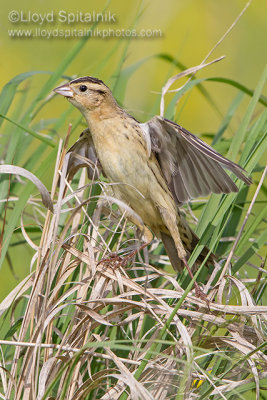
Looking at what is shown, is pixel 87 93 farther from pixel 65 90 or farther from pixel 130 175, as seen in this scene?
pixel 130 175

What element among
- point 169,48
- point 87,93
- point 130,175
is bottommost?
point 130,175

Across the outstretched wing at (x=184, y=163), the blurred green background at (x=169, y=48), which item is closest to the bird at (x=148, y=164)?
the outstretched wing at (x=184, y=163)

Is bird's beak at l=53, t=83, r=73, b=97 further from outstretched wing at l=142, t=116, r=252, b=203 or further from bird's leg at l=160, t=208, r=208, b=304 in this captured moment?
bird's leg at l=160, t=208, r=208, b=304

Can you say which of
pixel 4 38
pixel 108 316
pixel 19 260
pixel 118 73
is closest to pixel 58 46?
pixel 4 38

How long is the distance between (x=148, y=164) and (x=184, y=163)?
0.18 metres

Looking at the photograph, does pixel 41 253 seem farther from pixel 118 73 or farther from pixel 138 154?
pixel 118 73

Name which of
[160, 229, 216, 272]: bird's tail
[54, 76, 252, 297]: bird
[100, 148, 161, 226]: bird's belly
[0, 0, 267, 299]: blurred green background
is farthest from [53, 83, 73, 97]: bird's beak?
[0, 0, 267, 299]: blurred green background

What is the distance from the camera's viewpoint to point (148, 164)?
11.0 ft

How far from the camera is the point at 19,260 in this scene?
502 cm

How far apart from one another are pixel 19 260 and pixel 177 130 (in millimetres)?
2413

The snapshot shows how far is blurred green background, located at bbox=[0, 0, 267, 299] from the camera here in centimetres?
743

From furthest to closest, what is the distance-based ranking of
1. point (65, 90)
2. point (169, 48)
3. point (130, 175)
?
point (169, 48) < point (65, 90) < point (130, 175)

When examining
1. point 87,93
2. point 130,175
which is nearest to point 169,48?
point 87,93

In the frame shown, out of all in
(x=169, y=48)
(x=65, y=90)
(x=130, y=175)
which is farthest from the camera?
(x=169, y=48)
